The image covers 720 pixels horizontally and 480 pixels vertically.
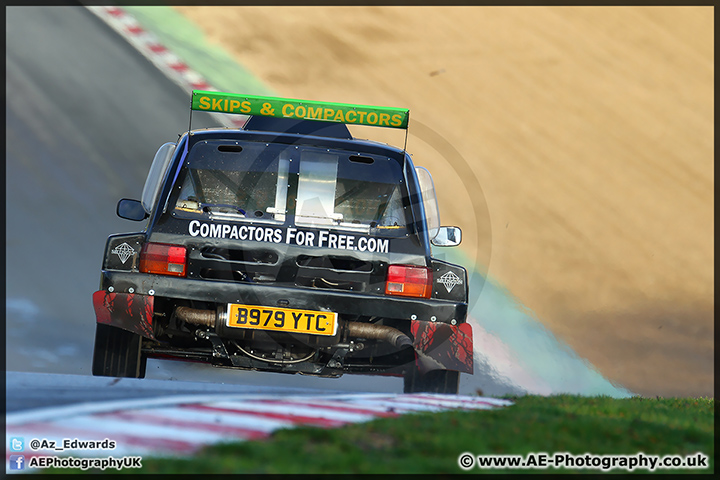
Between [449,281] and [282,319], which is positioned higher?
[449,281]

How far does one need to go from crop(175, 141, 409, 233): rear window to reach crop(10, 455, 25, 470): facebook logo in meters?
2.64

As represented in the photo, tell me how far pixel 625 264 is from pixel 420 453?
9761 millimetres

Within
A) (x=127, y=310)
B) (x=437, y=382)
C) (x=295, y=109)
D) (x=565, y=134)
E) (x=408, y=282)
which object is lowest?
(x=437, y=382)

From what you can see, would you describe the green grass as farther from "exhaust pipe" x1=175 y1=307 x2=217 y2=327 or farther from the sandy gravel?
the sandy gravel

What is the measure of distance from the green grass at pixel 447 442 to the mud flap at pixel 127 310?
1824 millimetres

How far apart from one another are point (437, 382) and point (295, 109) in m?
2.13

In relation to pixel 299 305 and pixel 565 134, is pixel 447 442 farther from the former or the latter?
pixel 565 134

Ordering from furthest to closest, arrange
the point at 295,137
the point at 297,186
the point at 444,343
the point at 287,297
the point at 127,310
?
the point at 295,137, the point at 297,186, the point at 444,343, the point at 287,297, the point at 127,310

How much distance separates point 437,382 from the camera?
6.09 metres

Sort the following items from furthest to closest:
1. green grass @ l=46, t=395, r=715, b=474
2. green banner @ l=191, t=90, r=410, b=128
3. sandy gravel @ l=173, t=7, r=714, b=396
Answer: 1. sandy gravel @ l=173, t=7, r=714, b=396
2. green banner @ l=191, t=90, r=410, b=128
3. green grass @ l=46, t=395, r=715, b=474

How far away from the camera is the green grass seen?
346 cm

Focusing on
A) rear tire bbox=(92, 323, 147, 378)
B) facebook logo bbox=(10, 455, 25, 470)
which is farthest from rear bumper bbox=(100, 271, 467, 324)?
facebook logo bbox=(10, 455, 25, 470)

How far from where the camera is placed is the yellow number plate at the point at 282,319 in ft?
18.4

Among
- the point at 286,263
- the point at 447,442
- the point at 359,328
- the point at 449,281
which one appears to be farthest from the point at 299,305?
the point at 447,442
